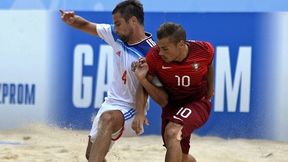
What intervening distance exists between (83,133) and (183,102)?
3532mm

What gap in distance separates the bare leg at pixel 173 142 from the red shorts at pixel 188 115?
0.06 m

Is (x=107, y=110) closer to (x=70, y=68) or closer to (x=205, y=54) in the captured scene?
(x=205, y=54)

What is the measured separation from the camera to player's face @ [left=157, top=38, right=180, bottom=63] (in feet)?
14.3

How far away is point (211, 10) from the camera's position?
26.1 ft

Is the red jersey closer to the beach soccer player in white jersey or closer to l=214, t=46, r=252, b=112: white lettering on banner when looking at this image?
the beach soccer player in white jersey

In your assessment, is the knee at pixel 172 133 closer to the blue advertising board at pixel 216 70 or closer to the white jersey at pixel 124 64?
the white jersey at pixel 124 64

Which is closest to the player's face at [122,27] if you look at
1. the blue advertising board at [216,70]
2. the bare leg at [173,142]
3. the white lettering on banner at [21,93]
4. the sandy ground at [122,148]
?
the bare leg at [173,142]

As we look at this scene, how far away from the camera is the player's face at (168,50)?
14.3ft

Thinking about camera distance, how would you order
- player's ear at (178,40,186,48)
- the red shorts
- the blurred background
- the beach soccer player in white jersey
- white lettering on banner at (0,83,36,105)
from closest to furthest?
1. player's ear at (178,40,186,48)
2. the red shorts
3. the beach soccer player in white jersey
4. the blurred background
5. white lettering on banner at (0,83,36,105)

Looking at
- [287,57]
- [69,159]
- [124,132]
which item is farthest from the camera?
[287,57]

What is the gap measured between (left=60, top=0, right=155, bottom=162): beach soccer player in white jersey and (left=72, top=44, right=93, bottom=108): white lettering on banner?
123 inches

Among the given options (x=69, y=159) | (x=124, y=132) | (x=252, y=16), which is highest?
(x=252, y=16)

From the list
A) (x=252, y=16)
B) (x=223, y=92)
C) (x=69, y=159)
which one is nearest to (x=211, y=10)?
(x=252, y=16)

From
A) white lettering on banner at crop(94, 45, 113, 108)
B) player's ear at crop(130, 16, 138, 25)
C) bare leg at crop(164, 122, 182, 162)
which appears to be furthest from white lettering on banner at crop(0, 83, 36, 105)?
bare leg at crop(164, 122, 182, 162)
